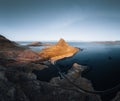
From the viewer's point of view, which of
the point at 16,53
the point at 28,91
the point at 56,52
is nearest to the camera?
the point at 28,91

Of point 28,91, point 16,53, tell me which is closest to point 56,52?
point 16,53

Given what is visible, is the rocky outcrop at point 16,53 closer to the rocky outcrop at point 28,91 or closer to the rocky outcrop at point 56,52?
the rocky outcrop at point 56,52

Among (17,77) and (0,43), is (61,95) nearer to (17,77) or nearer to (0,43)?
(17,77)

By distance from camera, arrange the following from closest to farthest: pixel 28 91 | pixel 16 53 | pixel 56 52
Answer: pixel 28 91 → pixel 16 53 → pixel 56 52

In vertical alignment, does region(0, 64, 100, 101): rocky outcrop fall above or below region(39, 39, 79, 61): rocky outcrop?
above

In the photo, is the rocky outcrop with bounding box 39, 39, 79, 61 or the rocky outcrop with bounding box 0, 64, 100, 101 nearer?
the rocky outcrop with bounding box 0, 64, 100, 101

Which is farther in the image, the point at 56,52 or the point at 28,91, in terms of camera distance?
the point at 56,52

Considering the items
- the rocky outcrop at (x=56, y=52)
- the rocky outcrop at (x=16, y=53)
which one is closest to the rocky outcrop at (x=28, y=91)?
the rocky outcrop at (x=16, y=53)

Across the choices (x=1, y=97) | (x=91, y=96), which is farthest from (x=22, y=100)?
(x=91, y=96)

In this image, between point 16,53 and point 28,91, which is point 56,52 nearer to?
point 16,53

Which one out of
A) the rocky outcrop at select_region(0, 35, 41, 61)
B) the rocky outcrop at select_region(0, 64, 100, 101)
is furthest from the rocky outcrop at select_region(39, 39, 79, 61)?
the rocky outcrop at select_region(0, 64, 100, 101)

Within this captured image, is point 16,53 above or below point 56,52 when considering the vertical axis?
above

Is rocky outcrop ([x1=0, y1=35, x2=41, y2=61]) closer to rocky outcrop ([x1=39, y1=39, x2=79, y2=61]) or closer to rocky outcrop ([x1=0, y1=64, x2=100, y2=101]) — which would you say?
rocky outcrop ([x1=39, y1=39, x2=79, y2=61])

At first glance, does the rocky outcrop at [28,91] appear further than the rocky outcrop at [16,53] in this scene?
No
